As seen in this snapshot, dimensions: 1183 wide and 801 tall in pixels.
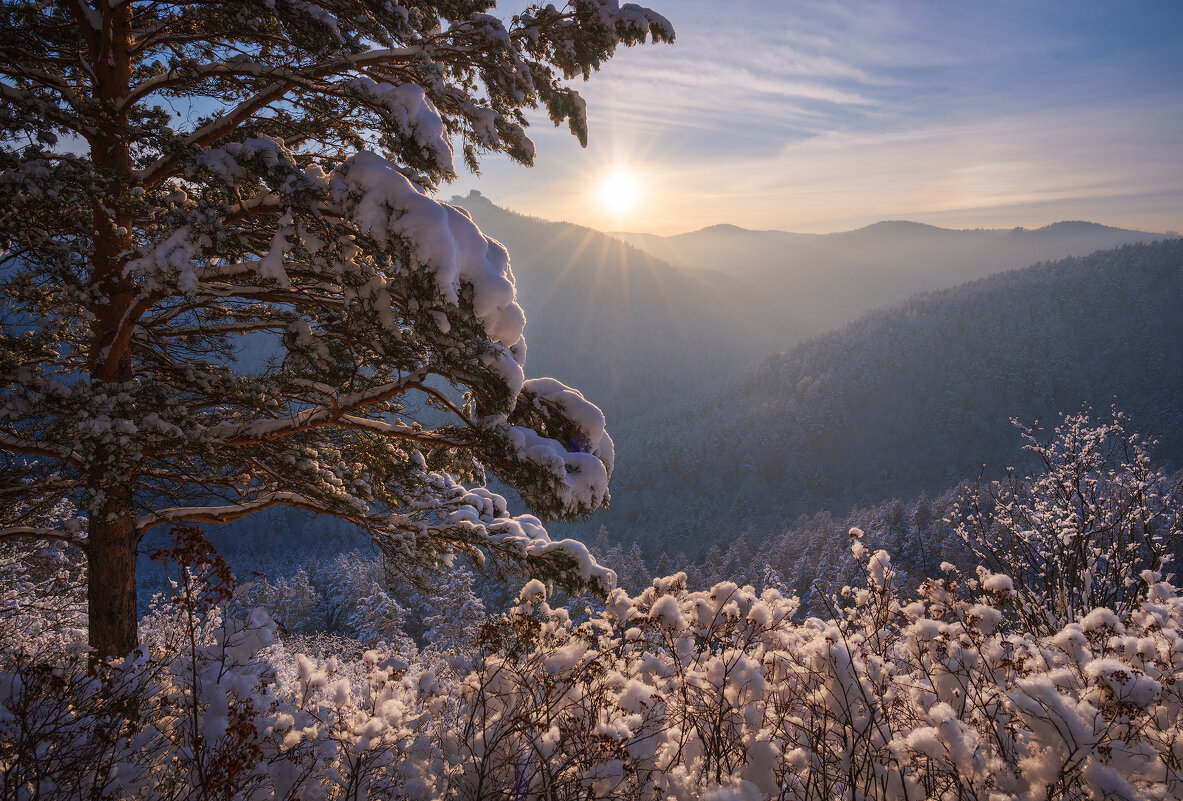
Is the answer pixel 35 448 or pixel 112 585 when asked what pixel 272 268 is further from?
pixel 112 585

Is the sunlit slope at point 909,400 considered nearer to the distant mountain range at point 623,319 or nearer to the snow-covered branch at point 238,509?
the distant mountain range at point 623,319

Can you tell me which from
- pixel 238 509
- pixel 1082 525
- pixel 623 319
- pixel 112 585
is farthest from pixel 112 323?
pixel 623 319

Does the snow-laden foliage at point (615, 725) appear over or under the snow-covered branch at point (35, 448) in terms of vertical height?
under

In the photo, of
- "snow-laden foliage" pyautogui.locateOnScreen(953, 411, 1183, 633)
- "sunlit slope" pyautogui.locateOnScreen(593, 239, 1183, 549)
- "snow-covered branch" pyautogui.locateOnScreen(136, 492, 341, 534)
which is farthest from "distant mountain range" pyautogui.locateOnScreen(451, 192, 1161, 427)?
"snow-covered branch" pyautogui.locateOnScreen(136, 492, 341, 534)

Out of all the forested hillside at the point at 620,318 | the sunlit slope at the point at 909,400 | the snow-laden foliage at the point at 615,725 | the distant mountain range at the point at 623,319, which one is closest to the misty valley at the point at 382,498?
the snow-laden foliage at the point at 615,725

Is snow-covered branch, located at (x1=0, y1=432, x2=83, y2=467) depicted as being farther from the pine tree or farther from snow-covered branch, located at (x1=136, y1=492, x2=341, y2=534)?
snow-covered branch, located at (x1=136, y1=492, x2=341, y2=534)

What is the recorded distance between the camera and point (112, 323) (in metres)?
4.25

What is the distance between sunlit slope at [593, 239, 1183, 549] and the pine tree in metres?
71.9

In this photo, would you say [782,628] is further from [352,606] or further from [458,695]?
[352,606]

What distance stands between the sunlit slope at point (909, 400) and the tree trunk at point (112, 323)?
Result: 72.2 meters

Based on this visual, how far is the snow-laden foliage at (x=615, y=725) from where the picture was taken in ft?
6.48

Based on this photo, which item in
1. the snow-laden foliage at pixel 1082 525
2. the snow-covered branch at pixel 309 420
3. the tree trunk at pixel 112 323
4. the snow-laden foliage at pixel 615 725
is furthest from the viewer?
the snow-laden foliage at pixel 1082 525

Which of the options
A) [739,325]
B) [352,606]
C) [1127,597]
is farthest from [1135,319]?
[352,606]

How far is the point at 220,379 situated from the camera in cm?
432
